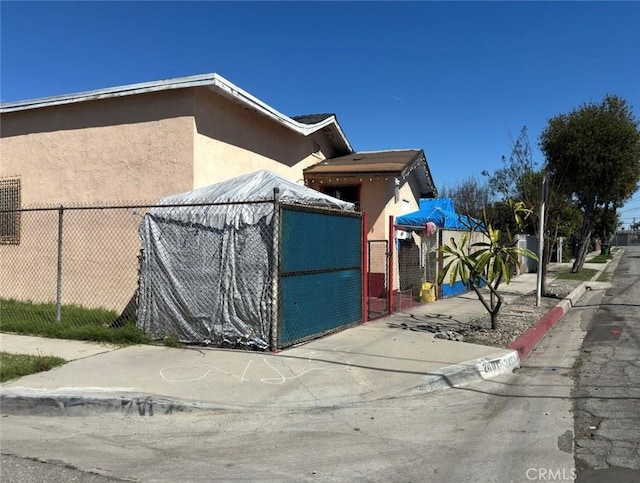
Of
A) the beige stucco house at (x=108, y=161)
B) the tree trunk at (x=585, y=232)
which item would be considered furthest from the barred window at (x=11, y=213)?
the tree trunk at (x=585, y=232)

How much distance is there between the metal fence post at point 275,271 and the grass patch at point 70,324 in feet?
7.30

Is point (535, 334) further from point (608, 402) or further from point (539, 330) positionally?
point (608, 402)

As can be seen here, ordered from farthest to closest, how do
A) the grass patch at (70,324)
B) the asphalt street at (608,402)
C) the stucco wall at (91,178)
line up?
the stucco wall at (91,178), the grass patch at (70,324), the asphalt street at (608,402)

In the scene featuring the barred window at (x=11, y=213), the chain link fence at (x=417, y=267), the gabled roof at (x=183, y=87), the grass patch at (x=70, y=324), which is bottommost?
the grass patch at (x=70, y=324)

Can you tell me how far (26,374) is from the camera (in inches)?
265

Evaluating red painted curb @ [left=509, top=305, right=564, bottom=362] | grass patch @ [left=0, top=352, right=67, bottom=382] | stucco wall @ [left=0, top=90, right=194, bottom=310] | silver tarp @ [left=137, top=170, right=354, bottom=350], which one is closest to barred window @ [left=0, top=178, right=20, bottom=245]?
stucco wall @ [left=0, top=90, right=194, bottom=310]

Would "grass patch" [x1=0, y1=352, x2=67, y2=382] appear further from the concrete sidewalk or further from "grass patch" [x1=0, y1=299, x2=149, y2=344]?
"grass patch" [x1=0, y1=299, x2=149, y2=344]

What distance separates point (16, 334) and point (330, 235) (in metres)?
5.71

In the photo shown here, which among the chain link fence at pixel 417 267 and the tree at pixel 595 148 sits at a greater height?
the tree at pixel 595 148

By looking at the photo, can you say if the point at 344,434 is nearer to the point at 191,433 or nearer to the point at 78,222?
the point at 191,433

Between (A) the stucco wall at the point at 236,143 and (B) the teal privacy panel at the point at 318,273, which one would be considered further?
(A) the stucco wall at the point at 236,143

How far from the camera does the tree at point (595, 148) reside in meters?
20.8

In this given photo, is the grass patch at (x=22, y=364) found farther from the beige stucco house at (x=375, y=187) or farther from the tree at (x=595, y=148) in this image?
the tree at (x=595, y=148)

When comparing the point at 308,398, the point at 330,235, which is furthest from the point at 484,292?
the point at 308,398
